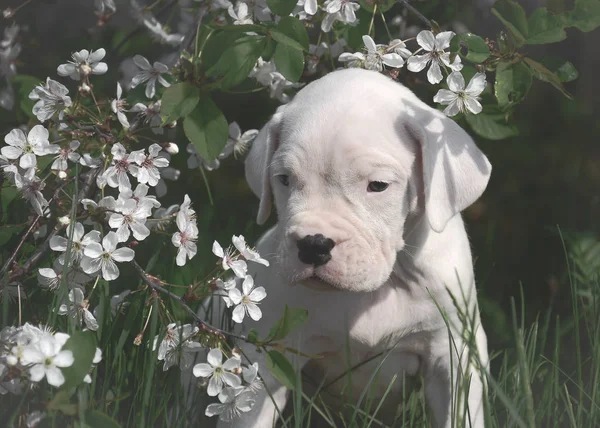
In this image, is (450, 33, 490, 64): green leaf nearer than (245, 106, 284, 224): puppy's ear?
Yes

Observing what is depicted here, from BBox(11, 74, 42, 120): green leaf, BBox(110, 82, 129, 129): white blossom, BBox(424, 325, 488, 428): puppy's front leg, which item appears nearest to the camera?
BBox(110, 82, 129, 129): white blossom

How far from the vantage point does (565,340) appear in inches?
211

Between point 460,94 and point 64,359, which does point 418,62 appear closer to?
point 460,94

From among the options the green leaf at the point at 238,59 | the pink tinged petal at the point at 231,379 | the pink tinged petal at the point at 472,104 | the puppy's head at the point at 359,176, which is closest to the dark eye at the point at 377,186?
the puppy's head at the point at 359,176

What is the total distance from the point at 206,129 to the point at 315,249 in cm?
69

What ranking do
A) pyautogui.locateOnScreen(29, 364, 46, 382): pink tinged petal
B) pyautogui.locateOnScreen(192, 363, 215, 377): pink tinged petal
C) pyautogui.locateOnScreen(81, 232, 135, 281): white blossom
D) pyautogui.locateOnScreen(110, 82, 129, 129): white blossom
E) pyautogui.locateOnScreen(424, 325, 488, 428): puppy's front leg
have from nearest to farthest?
pyautogui.locateOnScreen(29, 364, 46, 382): pink tinged petal, pyautogui.locateOnScreen(192, 363, 215, 377): pink tinged petal, pyautogui.locateOnScreen(81, 232, 135, 281): white blossom, pyautogui.locateOnScreen(110, 82, 129, 129): white blossom, pyautogui.locateOnScreen(424, 325, 488, 428): puppy's front leg

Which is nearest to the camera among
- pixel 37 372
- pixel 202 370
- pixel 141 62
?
pixel 37 372

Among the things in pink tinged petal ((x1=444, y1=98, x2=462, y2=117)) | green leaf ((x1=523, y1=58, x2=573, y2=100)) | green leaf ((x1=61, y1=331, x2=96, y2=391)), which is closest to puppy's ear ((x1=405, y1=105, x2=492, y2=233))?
pink tinged petal ((x1=444, y1=98, x2=462, y2=117))

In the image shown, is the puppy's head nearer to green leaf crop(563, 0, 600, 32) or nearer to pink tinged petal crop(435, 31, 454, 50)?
pink tinged petal crop(435, 31, 454, 50)

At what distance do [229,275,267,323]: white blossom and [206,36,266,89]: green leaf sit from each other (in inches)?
28.8

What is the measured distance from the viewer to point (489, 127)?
3.75 meters

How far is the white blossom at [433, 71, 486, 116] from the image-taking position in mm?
3398

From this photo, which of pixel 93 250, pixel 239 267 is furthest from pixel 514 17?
pixel 93 250

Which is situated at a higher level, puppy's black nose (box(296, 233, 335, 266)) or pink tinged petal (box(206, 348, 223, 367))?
puppy's black nose (box(296, 233, 335, 266))
